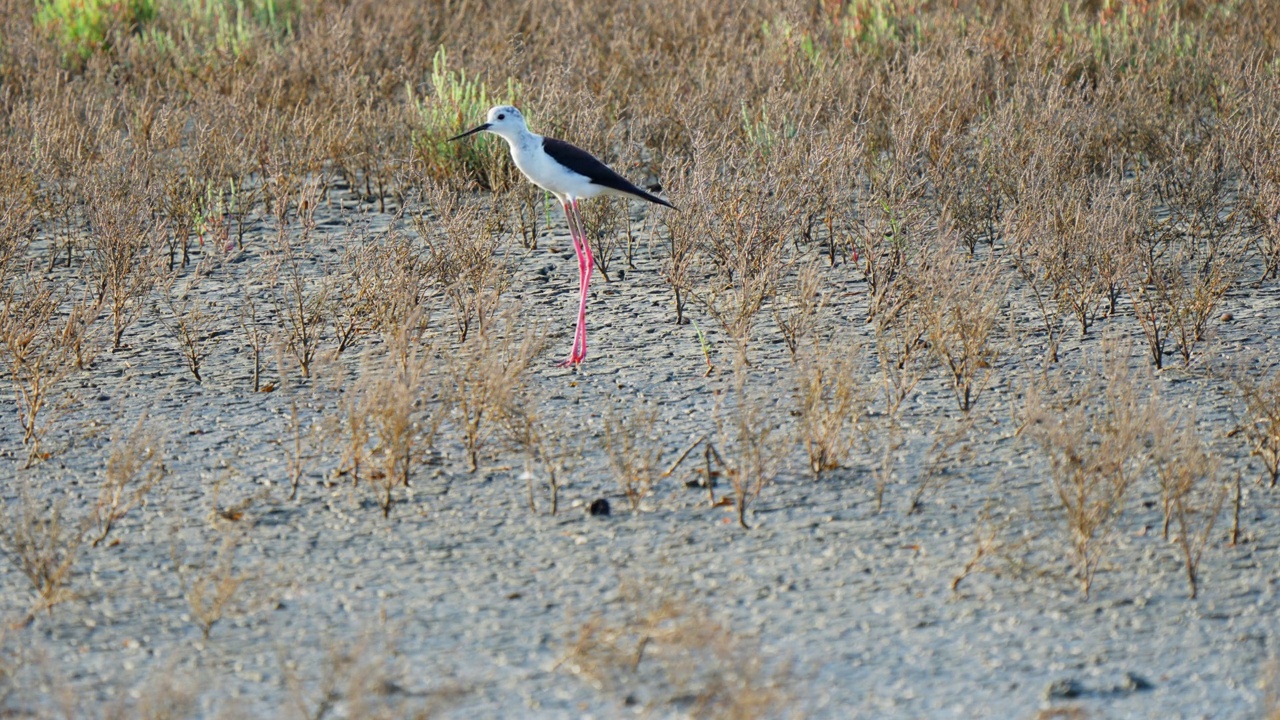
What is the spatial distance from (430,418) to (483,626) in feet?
4.42

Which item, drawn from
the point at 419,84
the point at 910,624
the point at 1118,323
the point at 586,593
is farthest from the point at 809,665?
the point at 419,84

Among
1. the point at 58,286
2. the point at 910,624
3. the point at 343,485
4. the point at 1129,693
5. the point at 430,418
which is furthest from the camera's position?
the point at 58,286

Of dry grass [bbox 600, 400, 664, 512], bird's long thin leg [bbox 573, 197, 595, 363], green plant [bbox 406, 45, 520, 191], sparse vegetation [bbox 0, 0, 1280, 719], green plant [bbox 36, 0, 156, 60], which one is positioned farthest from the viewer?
green plant [bbox 36, 0, 156, 60]

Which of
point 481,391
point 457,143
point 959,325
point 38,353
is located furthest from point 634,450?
point 457,143

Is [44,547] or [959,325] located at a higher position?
[959,325]

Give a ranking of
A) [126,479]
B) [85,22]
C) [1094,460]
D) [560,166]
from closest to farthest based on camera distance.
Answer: [126,479] → [1094,460] → [560,166] → [85,22]

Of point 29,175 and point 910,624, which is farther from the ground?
point 910,624

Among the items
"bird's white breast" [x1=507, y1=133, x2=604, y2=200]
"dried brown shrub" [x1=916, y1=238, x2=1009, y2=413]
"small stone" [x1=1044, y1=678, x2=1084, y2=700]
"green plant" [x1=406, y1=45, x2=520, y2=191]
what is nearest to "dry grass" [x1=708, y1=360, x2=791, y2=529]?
"dried brown shrub" [x1=916, y1=238, x2=1009, y2=413]

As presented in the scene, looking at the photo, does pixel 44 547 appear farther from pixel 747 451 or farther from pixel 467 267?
pixel 467 267

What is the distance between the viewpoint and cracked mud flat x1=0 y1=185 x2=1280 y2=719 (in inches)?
118

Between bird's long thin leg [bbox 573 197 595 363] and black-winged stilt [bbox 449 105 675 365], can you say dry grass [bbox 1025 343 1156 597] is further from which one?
black-winged stilt [bbox 449 105 675 365]

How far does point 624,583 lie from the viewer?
10.9ft

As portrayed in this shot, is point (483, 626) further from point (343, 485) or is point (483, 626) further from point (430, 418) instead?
point (430, 418)

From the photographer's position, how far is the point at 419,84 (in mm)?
8703
